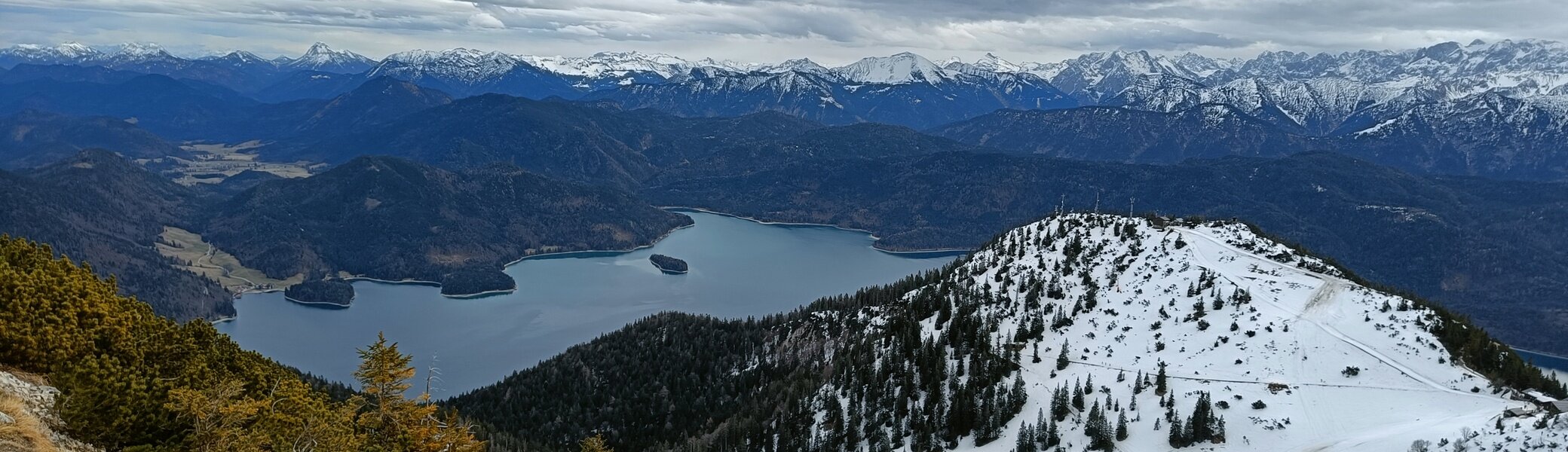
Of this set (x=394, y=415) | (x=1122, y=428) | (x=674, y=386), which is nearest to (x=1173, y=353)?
(x=1122, y=428)

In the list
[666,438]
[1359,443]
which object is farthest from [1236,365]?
[666,438]

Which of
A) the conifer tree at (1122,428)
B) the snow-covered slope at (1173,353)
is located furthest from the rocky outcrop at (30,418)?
the conifer tree at (1122,428)

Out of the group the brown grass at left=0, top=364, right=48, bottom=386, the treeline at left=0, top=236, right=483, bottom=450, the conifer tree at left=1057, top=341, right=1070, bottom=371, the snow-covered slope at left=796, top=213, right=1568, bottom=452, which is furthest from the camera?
the conifer tree at left=1057, top=341, right=1070, bottom=371

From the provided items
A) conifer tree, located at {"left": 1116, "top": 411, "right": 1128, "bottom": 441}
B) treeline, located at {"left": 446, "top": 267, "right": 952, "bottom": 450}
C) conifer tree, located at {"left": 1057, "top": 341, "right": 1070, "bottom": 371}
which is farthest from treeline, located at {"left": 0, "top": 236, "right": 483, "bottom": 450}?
conifer tree, located at {"left": 1057, "top": 341, "right": 1070, "bottom": 371}

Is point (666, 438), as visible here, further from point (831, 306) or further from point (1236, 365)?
point (1236, 365)

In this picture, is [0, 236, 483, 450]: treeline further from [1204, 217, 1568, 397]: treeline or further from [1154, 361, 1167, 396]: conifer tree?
[1204, 217, 1568, 397]: treeline

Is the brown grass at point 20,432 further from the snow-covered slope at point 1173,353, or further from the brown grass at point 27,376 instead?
the snow-covered slope at point 1173,353

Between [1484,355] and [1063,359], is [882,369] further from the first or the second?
[1484,355]
